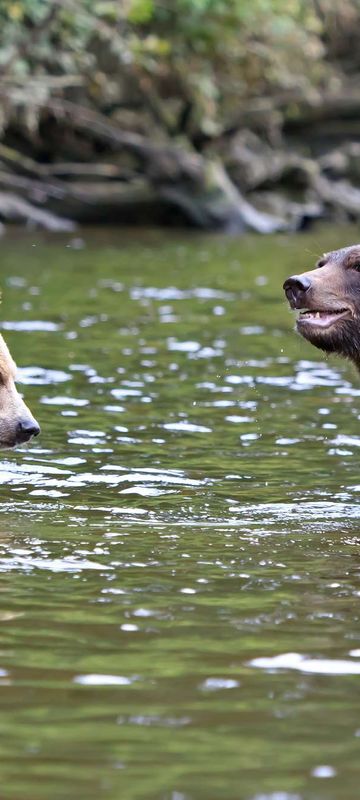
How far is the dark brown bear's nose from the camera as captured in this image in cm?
1002

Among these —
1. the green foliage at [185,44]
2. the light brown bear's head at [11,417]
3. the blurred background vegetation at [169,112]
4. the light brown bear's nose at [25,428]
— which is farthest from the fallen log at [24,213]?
the light brown bear's nose at [25,428]

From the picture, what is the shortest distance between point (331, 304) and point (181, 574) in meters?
2.68

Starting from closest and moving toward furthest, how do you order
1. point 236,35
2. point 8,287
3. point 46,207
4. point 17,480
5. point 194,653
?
1. point 194,653
2. point 17,480
3. point 8,287
4. point 46,207
5. point 236,35

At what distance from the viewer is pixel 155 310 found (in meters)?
21.6

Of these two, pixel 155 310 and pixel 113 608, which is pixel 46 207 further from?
pixel 113 608

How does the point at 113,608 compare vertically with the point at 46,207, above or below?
above

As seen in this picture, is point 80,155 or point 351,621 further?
point 80,155

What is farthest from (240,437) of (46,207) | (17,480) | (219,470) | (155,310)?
(46,207)

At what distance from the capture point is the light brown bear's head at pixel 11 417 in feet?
31.4

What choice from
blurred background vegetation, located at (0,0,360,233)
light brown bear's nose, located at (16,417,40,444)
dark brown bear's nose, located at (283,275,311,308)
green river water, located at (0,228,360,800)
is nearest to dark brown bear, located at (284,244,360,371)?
dark brown bear's nose, located at (283,275,311,308)

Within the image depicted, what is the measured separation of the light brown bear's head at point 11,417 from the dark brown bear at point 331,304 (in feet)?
6.25

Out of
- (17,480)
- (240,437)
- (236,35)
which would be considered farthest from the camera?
(236,35)

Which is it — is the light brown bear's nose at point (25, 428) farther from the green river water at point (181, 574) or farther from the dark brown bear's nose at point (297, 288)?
the dark brown bear's nose at point (297, 288)

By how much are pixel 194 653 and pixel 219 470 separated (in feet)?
15.3
